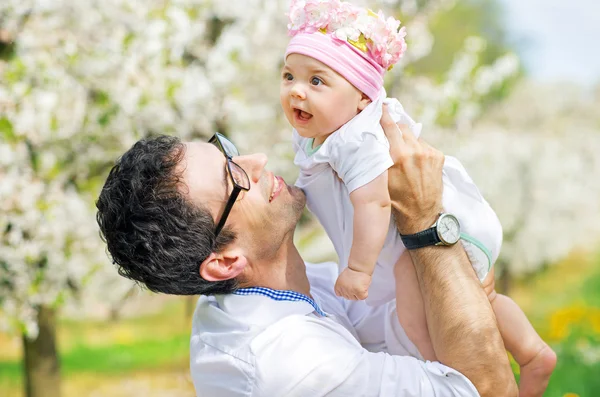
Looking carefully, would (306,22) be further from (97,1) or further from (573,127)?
(573,127)

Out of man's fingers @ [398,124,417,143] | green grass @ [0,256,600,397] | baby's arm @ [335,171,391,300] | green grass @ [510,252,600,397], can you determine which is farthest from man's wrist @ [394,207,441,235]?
green grass @ [0,256,600,397]

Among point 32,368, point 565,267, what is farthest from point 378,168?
point 565,267

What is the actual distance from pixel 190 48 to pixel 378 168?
4059mm

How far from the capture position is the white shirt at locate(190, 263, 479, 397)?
1825mm

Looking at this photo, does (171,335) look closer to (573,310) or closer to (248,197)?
(573,310)

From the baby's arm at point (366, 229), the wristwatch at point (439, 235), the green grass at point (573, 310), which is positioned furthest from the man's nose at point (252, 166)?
the green grass at point (573, 310)

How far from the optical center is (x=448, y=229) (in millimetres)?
2012

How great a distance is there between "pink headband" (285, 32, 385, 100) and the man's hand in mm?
129

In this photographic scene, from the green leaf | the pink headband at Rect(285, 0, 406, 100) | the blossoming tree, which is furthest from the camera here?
the blossoming tree

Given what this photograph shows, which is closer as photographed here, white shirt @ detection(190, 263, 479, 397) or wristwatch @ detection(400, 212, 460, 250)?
white shirt @ detection(190, 263, 479, 397)

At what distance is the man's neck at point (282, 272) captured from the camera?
6.98 feet

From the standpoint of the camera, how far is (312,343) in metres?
1.88

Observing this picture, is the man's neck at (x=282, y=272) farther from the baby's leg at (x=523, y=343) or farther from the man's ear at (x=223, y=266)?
the baby's leg at (x=523, y=343)

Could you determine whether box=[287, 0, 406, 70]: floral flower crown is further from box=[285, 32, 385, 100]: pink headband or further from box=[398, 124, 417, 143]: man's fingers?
box=[398, 124, 417, 143]: man's fingers
